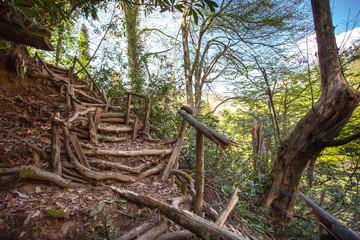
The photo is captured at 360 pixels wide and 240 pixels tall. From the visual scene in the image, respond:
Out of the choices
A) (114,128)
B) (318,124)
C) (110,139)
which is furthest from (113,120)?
(318,124)

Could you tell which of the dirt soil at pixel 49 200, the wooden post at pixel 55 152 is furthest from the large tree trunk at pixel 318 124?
the wooden post at pixel 55 152

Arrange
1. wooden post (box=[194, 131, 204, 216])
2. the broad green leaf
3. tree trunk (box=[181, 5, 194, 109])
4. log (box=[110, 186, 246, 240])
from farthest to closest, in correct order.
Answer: tree trunk (box=[181, 5, 194, 109])
wooden post (box=[194, 131, 204, 216])
the broad green leaf
log (box=[110, 186, 246, 240])

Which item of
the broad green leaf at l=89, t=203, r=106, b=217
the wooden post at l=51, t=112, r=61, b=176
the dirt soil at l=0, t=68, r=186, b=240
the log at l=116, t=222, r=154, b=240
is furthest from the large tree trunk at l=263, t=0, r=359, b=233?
the wooden post at l=51, t=112, r=61, b=176

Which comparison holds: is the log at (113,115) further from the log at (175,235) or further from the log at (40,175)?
the log at (175,235)

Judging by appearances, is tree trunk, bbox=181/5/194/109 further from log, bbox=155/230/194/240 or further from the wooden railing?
log, bbox=155/230/194/240

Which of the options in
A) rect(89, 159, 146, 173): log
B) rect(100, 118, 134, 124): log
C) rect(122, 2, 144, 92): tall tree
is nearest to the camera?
rect(89, 159, 146, 173): log

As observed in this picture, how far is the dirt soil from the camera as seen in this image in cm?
173

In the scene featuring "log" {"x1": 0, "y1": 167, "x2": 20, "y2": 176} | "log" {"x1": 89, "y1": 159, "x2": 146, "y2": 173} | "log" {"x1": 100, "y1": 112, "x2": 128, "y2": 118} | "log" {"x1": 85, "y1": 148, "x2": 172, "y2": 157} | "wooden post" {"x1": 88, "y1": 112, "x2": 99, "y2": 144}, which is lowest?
"log" {"x1": 89, "y1": 159, "x2": 146, "y2": 173}

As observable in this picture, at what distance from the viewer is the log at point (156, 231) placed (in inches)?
66.5

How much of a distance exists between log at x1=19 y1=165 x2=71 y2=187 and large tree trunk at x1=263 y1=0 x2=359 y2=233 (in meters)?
4.33

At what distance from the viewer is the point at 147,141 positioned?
15.0 ft

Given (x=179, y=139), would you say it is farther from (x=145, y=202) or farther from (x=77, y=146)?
(x=77, y=146)

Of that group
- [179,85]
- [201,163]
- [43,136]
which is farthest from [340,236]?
[179,85]

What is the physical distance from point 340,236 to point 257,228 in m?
2.77
